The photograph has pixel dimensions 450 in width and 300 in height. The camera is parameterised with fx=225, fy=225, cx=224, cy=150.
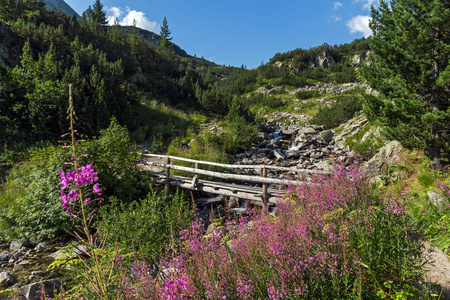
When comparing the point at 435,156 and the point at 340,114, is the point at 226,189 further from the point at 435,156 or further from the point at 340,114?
the point at 340,114

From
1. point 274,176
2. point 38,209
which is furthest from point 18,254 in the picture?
point 274,176

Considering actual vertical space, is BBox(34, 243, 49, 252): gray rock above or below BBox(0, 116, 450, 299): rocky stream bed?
below

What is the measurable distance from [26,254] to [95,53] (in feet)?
52.8

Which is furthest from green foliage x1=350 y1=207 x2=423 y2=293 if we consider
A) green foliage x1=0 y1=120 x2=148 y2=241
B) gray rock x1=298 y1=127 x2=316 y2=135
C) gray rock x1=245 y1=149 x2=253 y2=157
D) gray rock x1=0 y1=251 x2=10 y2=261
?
gray rock x1=298 y1=127 x2=316 y2=135

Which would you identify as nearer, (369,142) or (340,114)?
(369,142)

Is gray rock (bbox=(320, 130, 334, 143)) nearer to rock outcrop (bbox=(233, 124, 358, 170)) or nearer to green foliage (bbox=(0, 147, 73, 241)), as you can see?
rock outcrop (bbox=(233, 124, 358, 170))

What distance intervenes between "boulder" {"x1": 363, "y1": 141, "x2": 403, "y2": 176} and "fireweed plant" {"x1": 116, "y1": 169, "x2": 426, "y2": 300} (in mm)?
5399

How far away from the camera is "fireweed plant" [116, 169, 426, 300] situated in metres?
1.90

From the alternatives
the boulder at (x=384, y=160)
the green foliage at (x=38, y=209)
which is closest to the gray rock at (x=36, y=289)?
Result: the green foliage at (x=38, y=209)

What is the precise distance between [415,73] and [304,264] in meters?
7.02

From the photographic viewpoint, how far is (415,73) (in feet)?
20.6

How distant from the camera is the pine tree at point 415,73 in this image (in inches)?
220

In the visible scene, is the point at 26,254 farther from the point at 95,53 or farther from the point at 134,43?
the point at 134,43

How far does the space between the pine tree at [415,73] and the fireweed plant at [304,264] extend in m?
4.87
